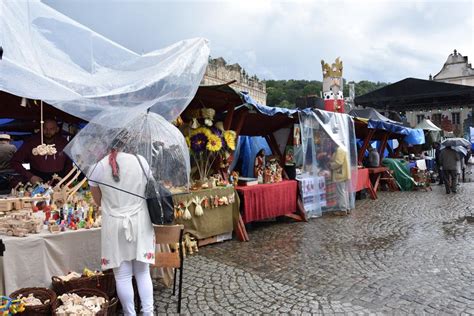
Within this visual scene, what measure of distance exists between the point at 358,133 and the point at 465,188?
12.9 feet

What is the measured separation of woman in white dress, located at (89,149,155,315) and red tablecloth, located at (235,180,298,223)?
3.37 metres

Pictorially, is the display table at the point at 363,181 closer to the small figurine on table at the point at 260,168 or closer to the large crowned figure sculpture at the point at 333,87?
the large crowned figure sculpture at the point at 333,87

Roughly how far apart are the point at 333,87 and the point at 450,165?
14.0 ft

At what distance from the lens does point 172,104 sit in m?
3.49

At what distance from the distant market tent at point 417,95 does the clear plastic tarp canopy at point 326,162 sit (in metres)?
14.5

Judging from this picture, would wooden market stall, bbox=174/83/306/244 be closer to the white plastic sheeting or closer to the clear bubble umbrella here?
the white plastic sheeting

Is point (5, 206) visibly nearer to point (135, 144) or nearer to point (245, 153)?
point (135, 144)

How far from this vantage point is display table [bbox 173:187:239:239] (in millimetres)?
5234

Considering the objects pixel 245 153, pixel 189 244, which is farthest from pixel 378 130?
pixel 189 244

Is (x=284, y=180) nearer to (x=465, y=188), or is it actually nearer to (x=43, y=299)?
(x=43, y=299)

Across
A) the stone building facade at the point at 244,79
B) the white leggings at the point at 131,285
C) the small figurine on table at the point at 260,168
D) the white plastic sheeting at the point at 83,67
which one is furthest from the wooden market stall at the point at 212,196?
the stone building facade at the point at 244,79

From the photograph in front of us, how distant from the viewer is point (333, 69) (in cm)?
985

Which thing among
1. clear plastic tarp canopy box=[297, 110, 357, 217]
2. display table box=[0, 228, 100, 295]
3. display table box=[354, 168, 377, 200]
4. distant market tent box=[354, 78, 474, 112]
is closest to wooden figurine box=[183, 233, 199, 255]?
display table box=[0, 228, 100, 295]

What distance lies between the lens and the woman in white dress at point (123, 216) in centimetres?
271
